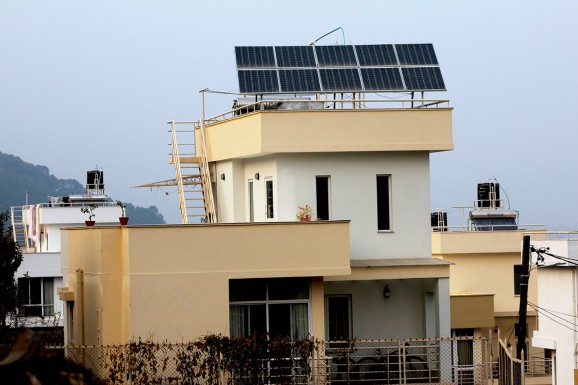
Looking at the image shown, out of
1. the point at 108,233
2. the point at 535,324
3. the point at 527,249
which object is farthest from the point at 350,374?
the point at 535,324

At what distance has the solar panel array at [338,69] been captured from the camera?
3447 centimetres

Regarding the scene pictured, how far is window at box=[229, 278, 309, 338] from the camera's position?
29250 mm

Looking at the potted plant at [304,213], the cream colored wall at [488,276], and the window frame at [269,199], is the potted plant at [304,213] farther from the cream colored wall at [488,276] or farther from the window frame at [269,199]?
the cream colored wall at [488,276]

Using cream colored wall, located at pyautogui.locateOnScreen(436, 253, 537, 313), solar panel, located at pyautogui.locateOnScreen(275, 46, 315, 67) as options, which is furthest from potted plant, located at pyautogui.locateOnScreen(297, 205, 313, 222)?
cream colored wall, located at pyautogui.locateOnScreen(436, 253, 537, 313)

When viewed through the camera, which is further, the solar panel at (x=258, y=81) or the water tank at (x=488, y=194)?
the water tank at (x=488, y=194)

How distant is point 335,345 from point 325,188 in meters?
Answer: 4.12

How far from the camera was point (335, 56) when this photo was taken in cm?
3575

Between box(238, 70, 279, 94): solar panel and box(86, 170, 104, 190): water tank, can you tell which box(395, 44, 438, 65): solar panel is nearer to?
box(238, 70, 279, 94): solar panel

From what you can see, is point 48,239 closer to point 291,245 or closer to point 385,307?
point 385,307

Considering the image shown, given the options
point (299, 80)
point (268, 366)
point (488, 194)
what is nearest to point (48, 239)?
point (488, 194)

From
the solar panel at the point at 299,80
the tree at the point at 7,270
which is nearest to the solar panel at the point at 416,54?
the solar panel at the point at 299,80

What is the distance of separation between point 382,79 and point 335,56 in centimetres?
160

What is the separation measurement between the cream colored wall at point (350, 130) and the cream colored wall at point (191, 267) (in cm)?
381

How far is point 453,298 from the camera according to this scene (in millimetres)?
46719
